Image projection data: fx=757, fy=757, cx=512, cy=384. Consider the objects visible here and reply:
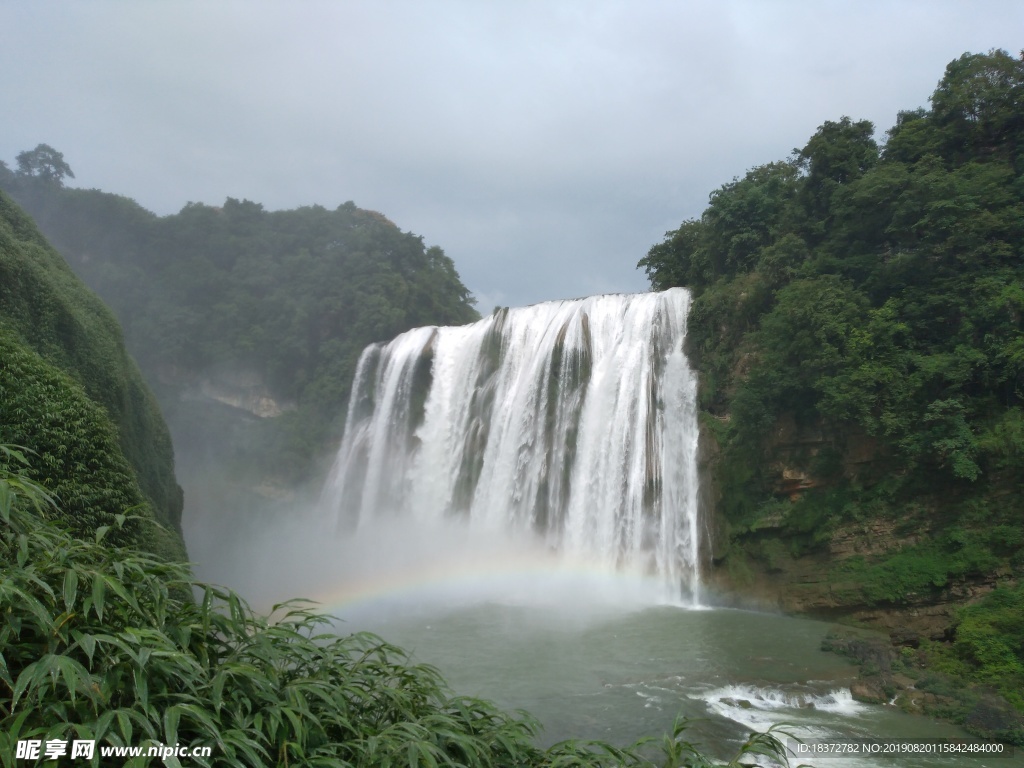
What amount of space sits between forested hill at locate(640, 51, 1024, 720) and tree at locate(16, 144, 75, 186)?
41842mm

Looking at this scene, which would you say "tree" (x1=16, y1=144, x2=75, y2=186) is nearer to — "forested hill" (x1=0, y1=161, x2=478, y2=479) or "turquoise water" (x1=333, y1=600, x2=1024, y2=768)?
"forested hill" (x1=0, y1=161, x2=478, y2=479)

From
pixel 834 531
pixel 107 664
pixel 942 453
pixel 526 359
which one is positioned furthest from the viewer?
pixel 526 359

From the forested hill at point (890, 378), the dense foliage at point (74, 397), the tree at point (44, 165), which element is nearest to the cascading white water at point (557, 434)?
the forested hill at point (890, 378)

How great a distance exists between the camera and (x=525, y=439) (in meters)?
21.6

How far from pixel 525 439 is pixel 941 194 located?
1175 centimetres

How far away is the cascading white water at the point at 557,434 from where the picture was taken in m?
18.5

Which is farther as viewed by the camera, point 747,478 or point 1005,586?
point 747,478

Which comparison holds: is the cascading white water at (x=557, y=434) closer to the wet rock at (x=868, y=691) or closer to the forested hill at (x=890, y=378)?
the forested hill at (x=890, y=378)

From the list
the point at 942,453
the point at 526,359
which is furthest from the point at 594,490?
the point at 942,453

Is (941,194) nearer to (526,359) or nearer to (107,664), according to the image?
(526,359)

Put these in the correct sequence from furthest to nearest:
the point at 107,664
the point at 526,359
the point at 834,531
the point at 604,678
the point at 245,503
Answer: the point at 245,503, the point at 526,359, the point at 834,531, the point at 604,678, the point at 107,664

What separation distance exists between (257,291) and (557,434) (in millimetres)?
24856

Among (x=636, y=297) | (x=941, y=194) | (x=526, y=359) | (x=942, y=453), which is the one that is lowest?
(x=942, y=453)

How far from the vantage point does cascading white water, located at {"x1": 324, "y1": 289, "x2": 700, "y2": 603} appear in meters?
18.5
